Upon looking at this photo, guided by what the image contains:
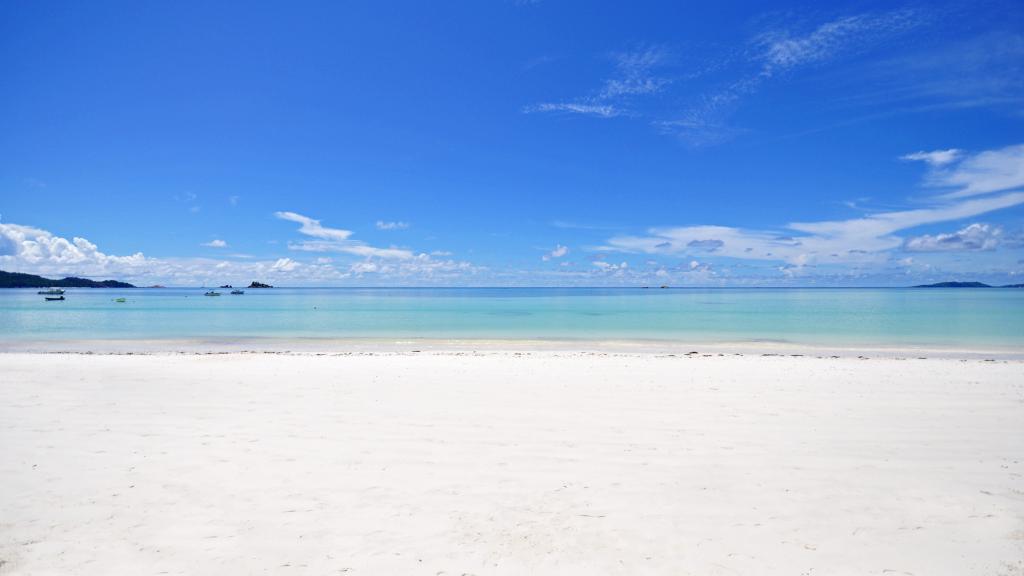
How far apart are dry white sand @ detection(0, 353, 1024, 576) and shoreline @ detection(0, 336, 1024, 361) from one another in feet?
32.2

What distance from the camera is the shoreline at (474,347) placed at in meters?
20.8

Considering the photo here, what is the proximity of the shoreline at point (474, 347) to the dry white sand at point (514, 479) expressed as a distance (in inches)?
387

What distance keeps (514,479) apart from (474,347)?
17.6m

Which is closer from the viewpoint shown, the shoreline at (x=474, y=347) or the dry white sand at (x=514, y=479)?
the dry white sand at (x=514, y=479)

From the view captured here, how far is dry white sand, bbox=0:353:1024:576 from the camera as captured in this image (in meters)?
4.49

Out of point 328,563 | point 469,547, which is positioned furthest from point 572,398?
point 328,563

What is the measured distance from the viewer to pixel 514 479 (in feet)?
20.2

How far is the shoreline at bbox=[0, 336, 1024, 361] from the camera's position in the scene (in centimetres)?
2080

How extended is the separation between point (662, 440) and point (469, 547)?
4056 mm

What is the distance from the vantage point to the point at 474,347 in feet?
77.5

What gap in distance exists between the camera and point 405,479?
6.17 meters

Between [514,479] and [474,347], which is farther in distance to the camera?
[474,347]

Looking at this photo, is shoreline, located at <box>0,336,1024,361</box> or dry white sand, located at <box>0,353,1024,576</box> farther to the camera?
shoreline, located at <box>0,336,1024,361</box>

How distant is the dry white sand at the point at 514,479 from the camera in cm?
449
